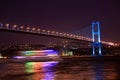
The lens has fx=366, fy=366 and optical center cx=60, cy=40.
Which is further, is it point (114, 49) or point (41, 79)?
point (114, 49)

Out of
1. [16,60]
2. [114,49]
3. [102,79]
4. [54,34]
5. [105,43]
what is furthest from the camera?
[114,49]

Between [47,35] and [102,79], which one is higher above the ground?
[47,35]

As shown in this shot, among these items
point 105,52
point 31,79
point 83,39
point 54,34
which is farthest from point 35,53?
point 105,52

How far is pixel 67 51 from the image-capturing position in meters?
59.3

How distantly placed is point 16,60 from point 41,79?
25.1 m

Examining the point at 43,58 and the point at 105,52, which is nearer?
the point at 43,58

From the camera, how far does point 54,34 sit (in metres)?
44.9

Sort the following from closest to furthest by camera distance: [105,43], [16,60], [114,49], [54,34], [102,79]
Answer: [102,79]
[16,60]
[54,34]
[105,43]
[114,49]

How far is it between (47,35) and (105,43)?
12.3m

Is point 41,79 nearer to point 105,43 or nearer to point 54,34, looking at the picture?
point 54,34

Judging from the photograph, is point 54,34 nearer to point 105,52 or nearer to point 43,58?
point 43,58

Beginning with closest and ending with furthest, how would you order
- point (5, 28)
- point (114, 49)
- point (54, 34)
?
point (5, 28) → point (54, 34) → point (114, 49)

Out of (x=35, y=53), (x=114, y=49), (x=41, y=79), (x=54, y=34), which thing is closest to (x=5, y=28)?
(x=35, y=53)

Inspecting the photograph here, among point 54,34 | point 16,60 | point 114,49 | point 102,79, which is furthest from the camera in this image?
point 114,49
